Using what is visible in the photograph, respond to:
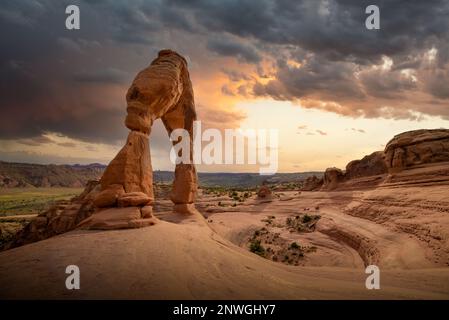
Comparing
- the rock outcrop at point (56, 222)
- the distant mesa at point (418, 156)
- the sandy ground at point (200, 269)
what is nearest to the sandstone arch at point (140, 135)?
the sandy ground at point (200, 269)

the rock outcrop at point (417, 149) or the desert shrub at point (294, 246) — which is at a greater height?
the rock outcrop at point (417, 149)

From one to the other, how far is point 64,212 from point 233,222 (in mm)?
13582

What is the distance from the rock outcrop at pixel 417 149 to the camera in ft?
53.9

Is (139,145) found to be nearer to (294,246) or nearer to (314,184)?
(294,246)

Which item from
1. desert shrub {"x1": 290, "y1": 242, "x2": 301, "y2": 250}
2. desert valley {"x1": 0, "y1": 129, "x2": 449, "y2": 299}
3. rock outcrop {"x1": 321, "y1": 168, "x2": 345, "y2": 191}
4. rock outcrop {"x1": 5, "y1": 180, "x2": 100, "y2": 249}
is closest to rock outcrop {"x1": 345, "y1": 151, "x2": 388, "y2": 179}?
rock outcrop {"x1": 321, "y1": 168, "x2": 345, "y2": 191}

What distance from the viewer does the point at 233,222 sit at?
24625 millimetres

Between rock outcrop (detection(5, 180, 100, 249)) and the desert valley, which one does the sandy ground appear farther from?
rock outcrop (detection(5, 180, 100, 249))

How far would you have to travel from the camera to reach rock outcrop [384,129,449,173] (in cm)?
1642

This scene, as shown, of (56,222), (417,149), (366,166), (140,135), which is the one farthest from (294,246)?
(366,166)

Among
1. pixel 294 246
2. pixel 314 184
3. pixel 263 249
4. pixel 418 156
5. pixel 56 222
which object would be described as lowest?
pixel 263 249

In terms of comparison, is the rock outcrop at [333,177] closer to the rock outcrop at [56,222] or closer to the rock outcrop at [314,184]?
the rock outcrop at [314,184]

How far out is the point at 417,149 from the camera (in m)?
17.3

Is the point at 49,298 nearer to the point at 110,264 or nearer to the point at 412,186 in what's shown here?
the point at 110,264
